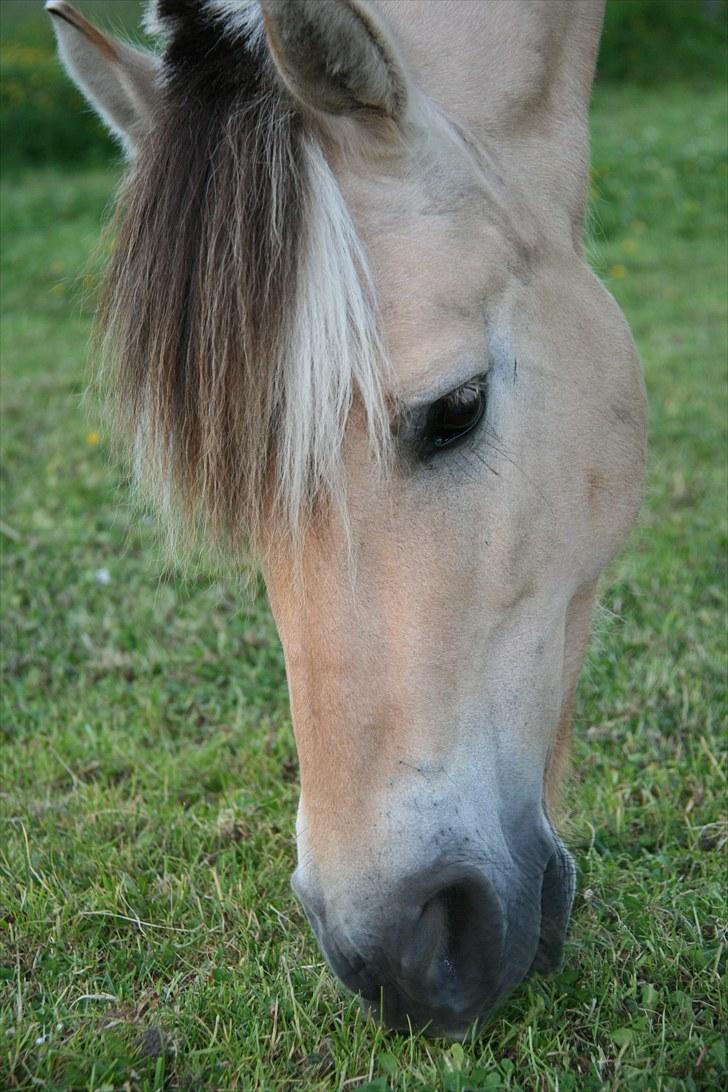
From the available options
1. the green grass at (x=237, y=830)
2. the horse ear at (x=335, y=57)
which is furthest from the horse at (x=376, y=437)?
the green grass at (x=237, y=830)

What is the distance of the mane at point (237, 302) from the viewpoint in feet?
4.87

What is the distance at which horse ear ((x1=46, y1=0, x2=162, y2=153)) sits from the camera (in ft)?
6.05

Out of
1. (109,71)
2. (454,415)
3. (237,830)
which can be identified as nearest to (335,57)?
(454,415)

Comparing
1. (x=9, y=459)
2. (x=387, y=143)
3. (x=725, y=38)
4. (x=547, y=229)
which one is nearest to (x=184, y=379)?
(x=387, y=143)

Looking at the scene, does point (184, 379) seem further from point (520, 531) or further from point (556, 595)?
point (556, 595)

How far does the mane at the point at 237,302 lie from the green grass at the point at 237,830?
2.13 ft

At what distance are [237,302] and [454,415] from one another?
0.34 metres

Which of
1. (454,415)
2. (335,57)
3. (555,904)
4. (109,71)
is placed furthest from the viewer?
(109,71)

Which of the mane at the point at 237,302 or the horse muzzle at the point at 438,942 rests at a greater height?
the mane at the point at 237,302

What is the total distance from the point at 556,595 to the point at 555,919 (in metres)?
0.48

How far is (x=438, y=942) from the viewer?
56.8 inches

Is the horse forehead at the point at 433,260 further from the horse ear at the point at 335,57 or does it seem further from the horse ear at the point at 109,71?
the horse ear at the point at 109,71

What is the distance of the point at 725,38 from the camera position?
41.7 feet

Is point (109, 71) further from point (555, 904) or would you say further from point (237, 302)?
point (555, 904)
